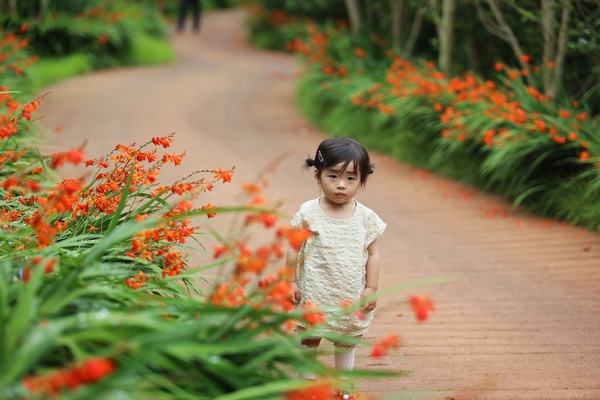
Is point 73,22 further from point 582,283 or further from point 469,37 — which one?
point 582,283

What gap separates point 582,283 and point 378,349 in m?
3.51

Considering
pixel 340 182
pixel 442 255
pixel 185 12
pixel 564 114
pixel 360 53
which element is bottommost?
pixel 185 12

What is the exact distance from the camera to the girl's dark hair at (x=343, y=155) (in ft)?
11.2

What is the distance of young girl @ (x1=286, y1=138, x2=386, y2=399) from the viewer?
3.41 metres

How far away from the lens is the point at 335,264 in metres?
3.41

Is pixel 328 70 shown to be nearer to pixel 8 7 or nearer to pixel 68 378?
pixel 8 7

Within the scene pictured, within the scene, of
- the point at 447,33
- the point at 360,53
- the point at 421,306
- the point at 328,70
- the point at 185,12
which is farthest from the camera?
the point at 185,12

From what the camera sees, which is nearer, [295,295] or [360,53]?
[295,295]

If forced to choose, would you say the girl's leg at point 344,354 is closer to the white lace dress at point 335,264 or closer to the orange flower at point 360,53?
the white lace dress at point 335,264

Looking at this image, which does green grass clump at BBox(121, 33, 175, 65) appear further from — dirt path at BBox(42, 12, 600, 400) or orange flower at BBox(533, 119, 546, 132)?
orange flower at BBox(533, 119, 546, 132)

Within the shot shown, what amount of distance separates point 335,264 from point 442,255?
290 cm

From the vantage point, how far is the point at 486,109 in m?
7.68

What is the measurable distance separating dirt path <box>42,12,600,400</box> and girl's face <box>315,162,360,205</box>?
0.91 meters

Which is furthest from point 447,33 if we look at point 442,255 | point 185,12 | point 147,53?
point 185,12
